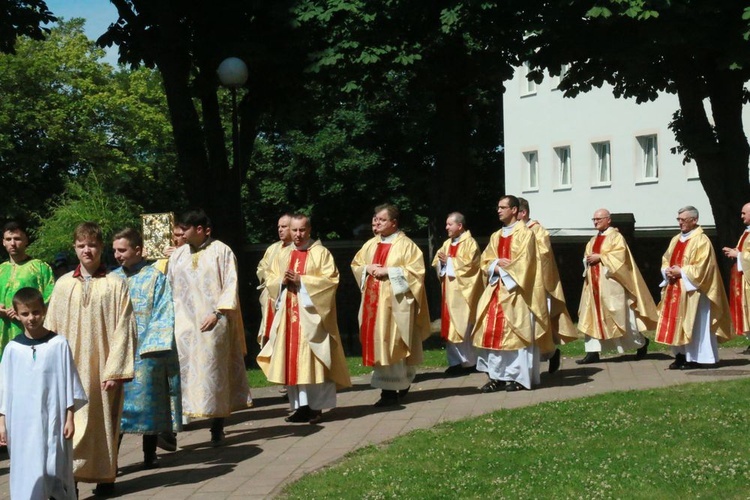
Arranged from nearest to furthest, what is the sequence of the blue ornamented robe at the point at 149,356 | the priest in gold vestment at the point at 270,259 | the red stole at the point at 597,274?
the blue ornamented robe at the point at 149,356 → the priest in gold vestment at the point at 270,259 → the red stole at the point at 597,274

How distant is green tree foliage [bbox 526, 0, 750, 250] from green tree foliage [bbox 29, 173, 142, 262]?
29.8 m

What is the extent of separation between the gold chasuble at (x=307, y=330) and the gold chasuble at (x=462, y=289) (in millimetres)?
3864

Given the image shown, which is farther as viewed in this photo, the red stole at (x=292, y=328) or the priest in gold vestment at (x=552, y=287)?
the priest in gold vestment at (x=552, y=287)

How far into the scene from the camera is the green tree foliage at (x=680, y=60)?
19391 millimetres

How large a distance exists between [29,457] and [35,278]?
355cm

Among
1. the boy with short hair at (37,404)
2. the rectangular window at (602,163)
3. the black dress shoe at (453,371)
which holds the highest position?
the rectangular window at (602,163)

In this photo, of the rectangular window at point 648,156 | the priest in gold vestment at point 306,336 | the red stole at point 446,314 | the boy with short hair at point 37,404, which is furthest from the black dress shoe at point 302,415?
the rectangular window at point 648,156

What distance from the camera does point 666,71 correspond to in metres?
22.1

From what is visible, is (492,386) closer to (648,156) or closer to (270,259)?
(270,259)

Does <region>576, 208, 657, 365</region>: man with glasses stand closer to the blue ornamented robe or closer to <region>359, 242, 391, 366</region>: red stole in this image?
<region>359, 242, 391, 366</region>: red stole

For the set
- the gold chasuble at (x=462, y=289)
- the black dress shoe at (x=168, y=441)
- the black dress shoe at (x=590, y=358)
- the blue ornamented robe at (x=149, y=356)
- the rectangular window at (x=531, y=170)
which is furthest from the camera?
the rectangular window at (x=531, y=170)

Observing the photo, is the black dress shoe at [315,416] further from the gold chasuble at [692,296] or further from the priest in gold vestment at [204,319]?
the gold chasuble at [692,296]

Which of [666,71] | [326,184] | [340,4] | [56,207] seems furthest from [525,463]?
[56,207]

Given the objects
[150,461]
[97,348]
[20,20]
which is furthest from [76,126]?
[97,348]
